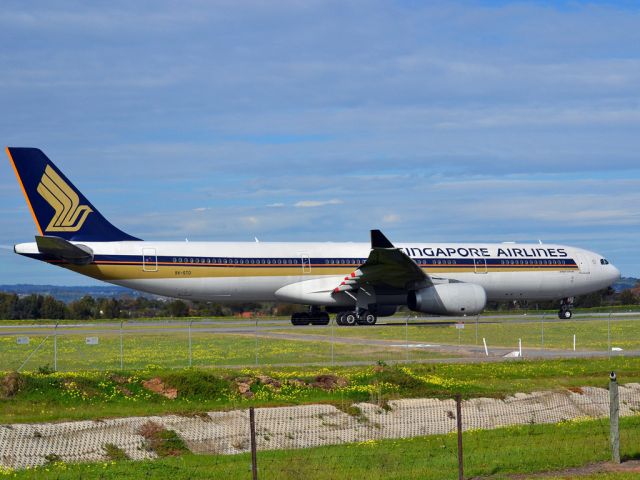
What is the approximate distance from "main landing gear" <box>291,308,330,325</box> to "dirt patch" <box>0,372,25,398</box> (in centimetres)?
2545

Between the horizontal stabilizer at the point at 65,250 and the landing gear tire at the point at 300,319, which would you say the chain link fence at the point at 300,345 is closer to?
the horizontal stabilizer at the point at 65,250

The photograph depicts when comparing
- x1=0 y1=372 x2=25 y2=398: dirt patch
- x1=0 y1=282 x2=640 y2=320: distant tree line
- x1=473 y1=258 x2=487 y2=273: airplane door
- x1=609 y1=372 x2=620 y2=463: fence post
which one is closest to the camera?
x1=609 y1=372 x2=620 y2=463: fence post

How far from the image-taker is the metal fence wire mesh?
45.8ft

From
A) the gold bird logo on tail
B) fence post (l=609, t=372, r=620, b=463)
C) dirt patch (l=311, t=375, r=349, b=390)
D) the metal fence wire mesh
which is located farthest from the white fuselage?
fence post (l=609, t=372, r=620, b=463)

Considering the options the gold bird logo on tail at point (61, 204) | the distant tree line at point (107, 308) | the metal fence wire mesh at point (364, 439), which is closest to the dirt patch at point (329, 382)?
the metal fence wire mesh at point (364, 439)

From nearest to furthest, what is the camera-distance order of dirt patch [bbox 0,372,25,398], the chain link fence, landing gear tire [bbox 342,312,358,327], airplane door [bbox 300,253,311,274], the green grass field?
dirt patch [bbox 0,372,25,398] < the chain link fence < the green grass field < landing gear tire [bbox 342,312,358,327] < airplane door [bbox 300,253,311,274]

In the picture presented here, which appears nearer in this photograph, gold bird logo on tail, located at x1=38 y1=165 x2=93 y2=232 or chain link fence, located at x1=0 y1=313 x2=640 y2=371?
chain link fence, located at x1=0 y1=313 x2=640 y2=371

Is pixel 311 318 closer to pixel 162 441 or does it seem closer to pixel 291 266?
pixel 291 266

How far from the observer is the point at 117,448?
50.1 ft

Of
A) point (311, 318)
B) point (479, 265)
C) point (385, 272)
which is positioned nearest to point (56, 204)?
point (311, 318)

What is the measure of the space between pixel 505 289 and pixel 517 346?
12.7m

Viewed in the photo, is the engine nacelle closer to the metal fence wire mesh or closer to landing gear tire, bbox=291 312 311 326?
landing gear tire, bbox=291 312 311 326

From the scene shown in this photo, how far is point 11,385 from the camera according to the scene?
19.6 metres

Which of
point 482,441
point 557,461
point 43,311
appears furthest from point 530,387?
point 43,311
